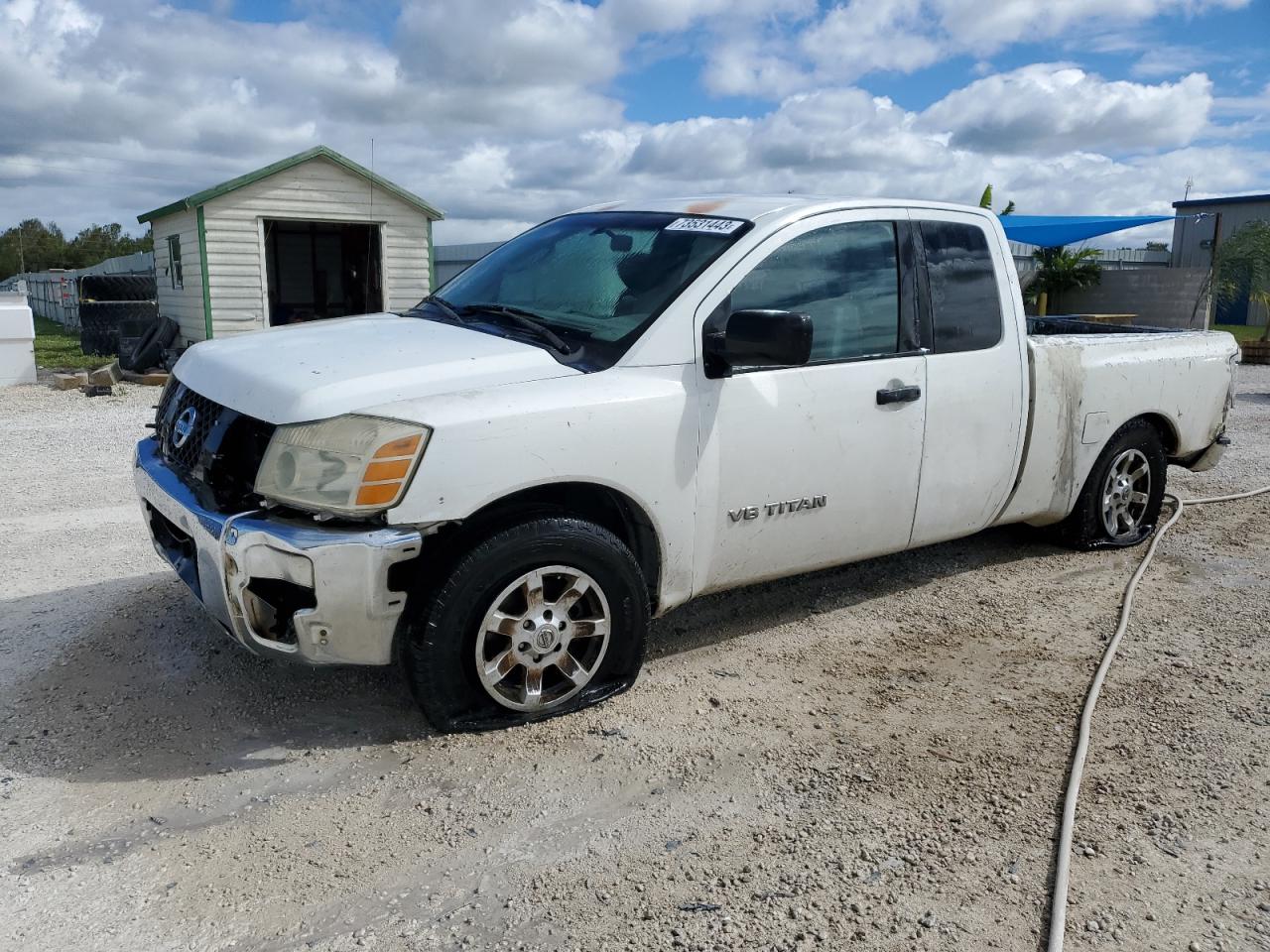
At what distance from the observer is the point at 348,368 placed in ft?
11.5

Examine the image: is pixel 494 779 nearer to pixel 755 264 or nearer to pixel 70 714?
pixel 70 714

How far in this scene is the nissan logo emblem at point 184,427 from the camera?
3777 millimetres

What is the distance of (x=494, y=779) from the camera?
11.1ft

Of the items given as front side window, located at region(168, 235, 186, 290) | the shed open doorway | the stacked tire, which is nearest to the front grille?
the stacked tire

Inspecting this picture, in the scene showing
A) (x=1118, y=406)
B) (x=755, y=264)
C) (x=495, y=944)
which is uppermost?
(x=755, y=264)

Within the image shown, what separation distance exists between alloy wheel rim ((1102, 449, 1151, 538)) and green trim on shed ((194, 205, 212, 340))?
45.0ft

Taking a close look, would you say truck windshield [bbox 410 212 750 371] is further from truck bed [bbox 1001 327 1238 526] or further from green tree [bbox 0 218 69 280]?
green tree [bbox 0 218 69 280]

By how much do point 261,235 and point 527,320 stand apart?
1378 cm

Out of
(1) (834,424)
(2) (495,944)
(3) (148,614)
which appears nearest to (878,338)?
(1) (834,424)

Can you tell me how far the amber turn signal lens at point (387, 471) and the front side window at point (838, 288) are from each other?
145cm

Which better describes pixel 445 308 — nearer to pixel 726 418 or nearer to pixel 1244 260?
pixel 726 418

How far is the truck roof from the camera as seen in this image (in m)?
4.23

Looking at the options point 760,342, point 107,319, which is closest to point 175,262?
point 107,319

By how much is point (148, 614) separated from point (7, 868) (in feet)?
6.33
